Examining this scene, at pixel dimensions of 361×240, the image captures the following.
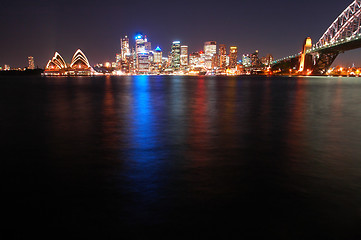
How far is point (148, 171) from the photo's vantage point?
22.3 feet

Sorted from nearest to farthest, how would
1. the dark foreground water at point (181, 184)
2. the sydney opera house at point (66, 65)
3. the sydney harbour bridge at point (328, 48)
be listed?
the dark foreground water at point (181, 184)
the sydney harbour bridge at point (328, 48)
the sydney opera house at point (66, 65)

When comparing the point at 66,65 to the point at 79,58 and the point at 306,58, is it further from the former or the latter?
the point at 306,58

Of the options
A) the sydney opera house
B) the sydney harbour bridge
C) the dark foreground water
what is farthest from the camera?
the sydney opera house

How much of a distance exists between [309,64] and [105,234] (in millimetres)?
115165

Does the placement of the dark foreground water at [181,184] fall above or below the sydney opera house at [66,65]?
below

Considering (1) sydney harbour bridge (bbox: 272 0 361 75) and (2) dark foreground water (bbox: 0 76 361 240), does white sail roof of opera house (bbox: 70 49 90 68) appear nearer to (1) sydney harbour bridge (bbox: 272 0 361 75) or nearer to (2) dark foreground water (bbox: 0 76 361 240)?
(1) sydney harbour bridge (bbox: 272 0 361 75)

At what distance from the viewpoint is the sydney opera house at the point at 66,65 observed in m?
170

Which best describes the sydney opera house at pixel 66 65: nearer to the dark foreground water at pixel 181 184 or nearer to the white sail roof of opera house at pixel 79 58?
the white sail roof of opera house at pixel 79 58

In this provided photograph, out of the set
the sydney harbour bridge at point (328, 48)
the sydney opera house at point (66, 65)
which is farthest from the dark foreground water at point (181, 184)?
the sydney opera house at point (66, 65)

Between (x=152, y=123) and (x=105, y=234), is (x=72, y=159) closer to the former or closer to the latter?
(x=105, y=234)

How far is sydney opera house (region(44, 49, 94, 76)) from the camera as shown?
170375 millimetres

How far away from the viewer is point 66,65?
181 m

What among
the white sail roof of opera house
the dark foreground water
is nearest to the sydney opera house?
the white sail roof of opera house

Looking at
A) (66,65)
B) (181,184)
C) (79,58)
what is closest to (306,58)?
(181,184)
